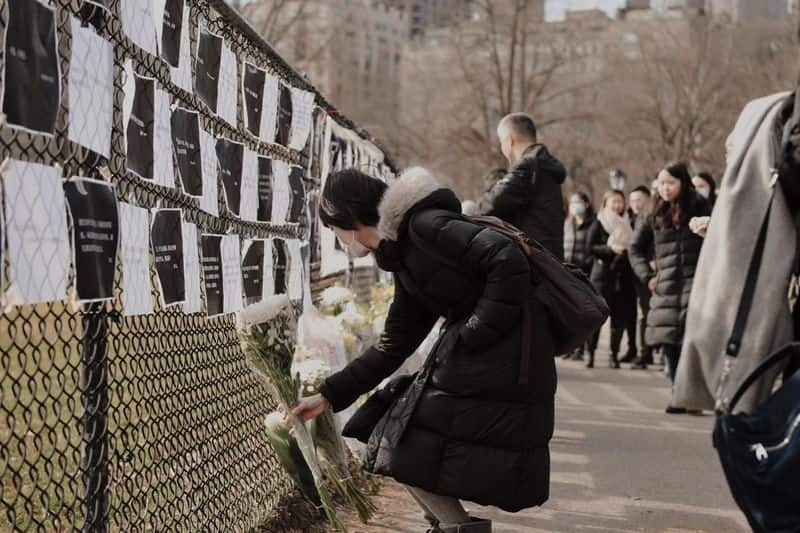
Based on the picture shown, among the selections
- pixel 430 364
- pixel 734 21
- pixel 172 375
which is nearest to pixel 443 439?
pixel 430 364

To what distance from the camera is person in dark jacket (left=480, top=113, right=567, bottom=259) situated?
7.44 metres

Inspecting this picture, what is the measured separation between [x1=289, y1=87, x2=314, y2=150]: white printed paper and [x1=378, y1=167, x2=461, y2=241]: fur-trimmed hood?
6.88 feet

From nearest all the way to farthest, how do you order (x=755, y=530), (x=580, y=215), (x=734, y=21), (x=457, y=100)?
(x=755, y=530) < (x=580, y=215) < (x=457, y=100) < (x=734, y=21)

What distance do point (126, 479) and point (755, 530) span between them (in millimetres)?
2382

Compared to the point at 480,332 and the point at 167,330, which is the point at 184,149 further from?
the point at 480,332

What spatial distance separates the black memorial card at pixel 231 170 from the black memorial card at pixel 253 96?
13.4 inches

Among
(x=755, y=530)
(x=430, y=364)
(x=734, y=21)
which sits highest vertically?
(x=734, y=21)

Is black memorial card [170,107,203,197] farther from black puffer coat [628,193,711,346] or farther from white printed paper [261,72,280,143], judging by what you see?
black puffer coat [628,193,711,346]

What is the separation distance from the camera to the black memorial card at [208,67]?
4.51 meters

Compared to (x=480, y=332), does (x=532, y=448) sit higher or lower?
lower

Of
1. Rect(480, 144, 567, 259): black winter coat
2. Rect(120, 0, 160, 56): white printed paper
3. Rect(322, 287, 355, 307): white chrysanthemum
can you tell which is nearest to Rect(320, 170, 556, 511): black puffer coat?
Rect(120, 0, 160, 56): white printed paper

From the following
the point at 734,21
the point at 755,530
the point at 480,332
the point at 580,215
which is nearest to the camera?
the point at 755,530

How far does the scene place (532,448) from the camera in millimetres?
4117

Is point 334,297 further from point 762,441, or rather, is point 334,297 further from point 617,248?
point 617,248
